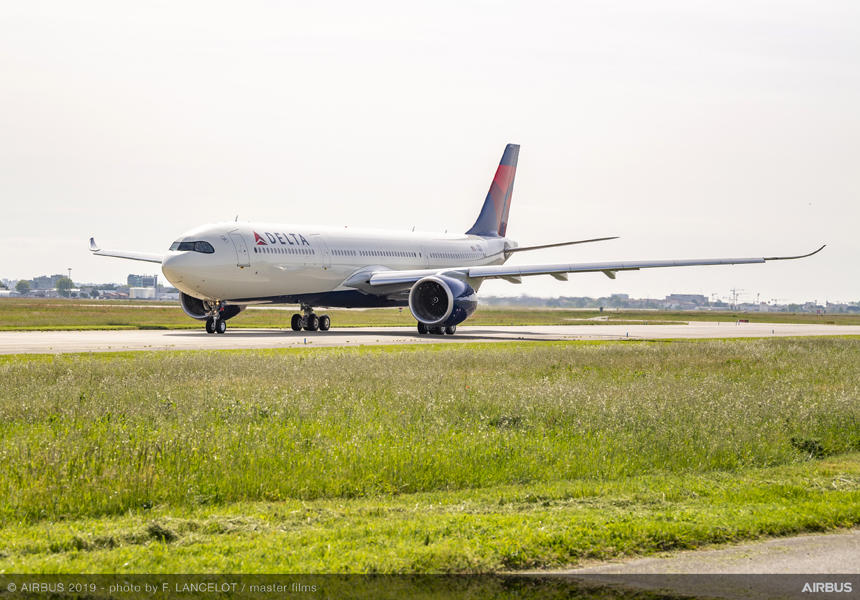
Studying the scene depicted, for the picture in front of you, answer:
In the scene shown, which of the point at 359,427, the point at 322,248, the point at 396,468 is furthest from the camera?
the point at 322,248

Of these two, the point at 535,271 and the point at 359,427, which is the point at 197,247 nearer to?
the point at 535,271

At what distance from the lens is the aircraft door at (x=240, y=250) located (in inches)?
1442

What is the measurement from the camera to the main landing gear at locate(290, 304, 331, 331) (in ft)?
140

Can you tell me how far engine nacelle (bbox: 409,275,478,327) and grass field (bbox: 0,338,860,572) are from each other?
19530 millimetres

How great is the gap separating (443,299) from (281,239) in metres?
7.66

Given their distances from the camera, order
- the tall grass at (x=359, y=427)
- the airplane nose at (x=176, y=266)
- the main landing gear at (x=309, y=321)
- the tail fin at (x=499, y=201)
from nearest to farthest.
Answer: the tall grass at (x=359, y=427) < the airplane nose at (x=176, y=266) < the main landing gear at (x=309, y=321) < the tail fin at (x=499, y=201)

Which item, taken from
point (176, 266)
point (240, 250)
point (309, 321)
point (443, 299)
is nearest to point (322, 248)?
point (309, 321)

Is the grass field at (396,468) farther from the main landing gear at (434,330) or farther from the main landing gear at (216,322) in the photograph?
the main landing gear at (434,330)

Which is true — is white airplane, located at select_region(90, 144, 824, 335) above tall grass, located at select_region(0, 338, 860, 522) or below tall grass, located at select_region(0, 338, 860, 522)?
above

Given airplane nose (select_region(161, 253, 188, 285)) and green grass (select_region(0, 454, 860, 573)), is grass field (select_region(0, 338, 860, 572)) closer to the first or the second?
green grass (select_region(0, 454, 860, 573))

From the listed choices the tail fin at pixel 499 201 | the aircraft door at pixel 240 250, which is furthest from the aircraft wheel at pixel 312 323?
the tail fin at pixel 499 201

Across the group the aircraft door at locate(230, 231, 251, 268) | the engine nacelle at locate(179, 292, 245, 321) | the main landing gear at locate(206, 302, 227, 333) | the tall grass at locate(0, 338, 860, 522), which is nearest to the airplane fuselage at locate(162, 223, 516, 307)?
the aircraft door at locate(230, 231, 251, 268)

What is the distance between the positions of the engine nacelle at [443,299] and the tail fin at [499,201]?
1425cm

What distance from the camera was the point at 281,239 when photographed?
39031mm
